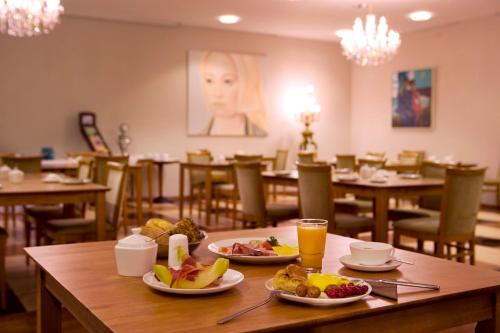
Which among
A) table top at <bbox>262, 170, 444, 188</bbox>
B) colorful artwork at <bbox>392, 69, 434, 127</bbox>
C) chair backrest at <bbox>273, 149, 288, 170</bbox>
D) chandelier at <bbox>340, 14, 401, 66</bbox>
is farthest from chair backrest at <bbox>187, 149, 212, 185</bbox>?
colorful artwork at <bbox>392, 69, 434, 127</bbox>

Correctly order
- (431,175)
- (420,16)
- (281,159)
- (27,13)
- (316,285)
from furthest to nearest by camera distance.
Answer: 1. (281,159)
2. (420,16)
3. (27,13)
4. (431,175)
5. (316,285)

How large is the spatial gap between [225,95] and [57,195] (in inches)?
248

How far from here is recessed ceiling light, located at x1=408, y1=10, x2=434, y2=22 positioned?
328 inches

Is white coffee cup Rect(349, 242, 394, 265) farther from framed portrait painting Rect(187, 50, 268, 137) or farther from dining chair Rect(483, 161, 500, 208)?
framed portrait painting Rect(187, 50, 268, 137)

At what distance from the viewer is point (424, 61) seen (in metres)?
9.73

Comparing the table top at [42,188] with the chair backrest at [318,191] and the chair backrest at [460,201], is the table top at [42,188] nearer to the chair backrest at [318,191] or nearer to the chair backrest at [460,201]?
the chair backrest at [318,191]

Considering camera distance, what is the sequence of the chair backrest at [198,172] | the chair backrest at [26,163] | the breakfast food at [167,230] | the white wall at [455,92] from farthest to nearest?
the white wall at [455,92] < the chair backrest at [198,172] < the chair backrest at [26,163] < the breakfast food at [167,230]

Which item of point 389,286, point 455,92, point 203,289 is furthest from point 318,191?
point 455,92

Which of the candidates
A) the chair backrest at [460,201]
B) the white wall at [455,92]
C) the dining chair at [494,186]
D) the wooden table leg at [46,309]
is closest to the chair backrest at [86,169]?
the chair backrest at [460,201]

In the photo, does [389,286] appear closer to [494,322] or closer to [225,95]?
[494,322]

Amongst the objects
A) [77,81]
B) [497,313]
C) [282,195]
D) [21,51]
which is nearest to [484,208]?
[282,195]

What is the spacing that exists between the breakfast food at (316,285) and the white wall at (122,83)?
7.80m

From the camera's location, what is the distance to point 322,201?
4.31 metres

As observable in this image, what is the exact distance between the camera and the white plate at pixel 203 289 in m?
1.29
